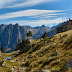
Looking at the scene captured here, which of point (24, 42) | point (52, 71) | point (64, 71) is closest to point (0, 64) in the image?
point (52, 71)

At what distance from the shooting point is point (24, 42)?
3777 inches

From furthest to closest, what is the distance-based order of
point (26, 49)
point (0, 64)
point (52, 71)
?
point (26, 49) → point (0, 64) → point (52, 71)

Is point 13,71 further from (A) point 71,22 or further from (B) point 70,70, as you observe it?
(A) point 71,22

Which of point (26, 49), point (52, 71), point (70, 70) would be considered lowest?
point (26, 49)

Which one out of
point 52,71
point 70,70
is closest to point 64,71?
point 70,70

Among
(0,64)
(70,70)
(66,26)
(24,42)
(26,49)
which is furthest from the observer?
(24,42)

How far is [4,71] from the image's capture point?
2716 centimetres

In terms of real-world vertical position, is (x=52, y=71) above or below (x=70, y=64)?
below

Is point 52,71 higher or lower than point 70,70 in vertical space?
lower

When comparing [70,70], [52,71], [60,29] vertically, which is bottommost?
[52,71]

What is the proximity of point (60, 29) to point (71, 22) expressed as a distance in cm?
1565

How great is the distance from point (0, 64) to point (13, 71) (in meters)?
12.0

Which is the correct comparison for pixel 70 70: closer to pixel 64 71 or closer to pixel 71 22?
pixel 64 71

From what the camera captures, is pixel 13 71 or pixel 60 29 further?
pixel 60 29
